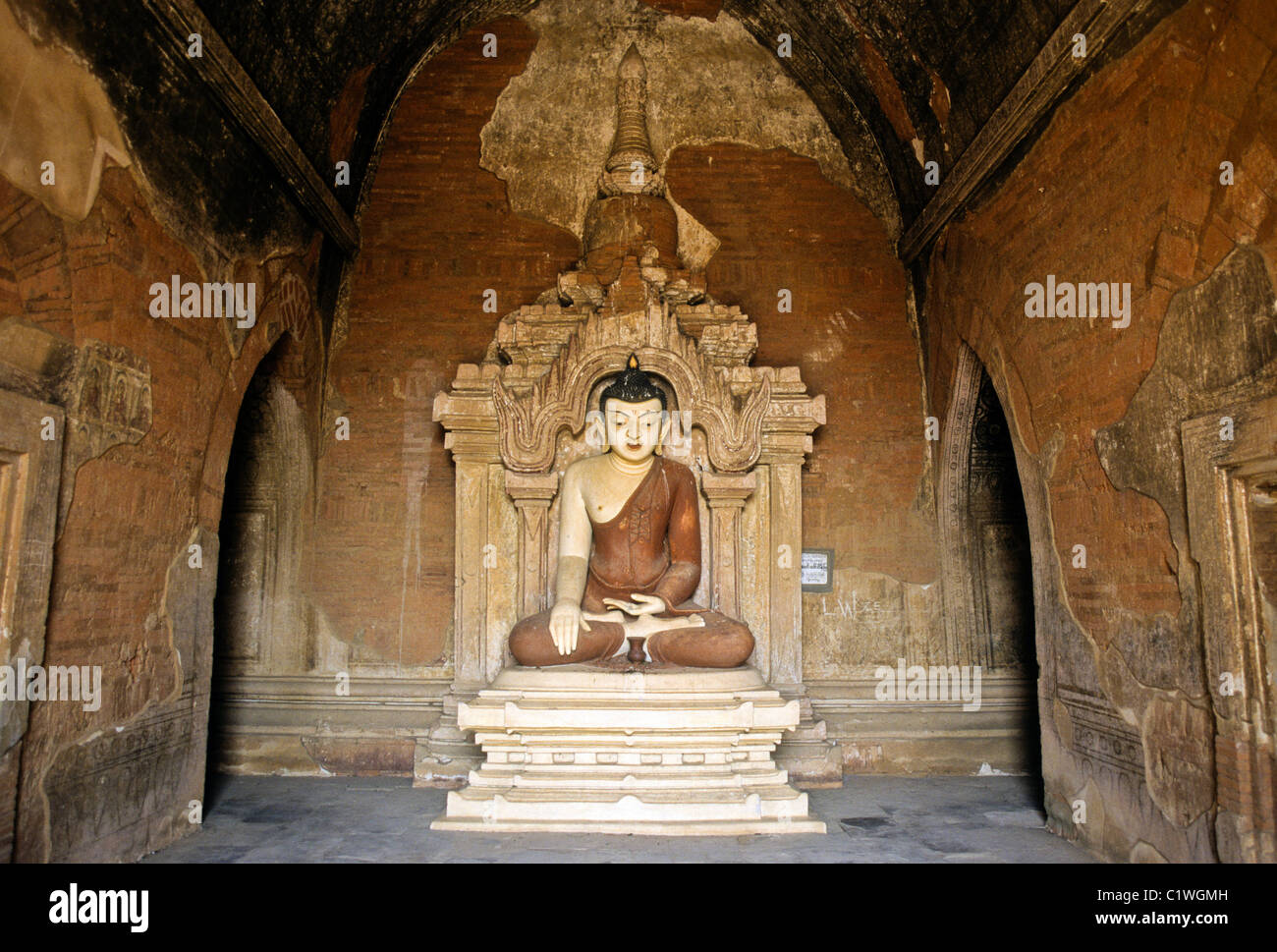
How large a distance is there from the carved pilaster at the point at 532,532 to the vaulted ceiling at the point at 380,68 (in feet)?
7.81

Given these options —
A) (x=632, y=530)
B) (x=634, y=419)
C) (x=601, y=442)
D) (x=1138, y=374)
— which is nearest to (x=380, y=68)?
(x=601, y=442)

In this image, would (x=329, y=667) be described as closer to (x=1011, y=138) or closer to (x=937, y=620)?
(x=937, y=620)

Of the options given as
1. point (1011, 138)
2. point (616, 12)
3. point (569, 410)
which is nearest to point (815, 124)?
point (616, 12)

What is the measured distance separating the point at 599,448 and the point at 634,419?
714 mm

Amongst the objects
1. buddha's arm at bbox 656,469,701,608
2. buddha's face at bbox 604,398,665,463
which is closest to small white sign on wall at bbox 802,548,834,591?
buddha's arm at bbox 656,469,701,608

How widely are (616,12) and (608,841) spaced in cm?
671

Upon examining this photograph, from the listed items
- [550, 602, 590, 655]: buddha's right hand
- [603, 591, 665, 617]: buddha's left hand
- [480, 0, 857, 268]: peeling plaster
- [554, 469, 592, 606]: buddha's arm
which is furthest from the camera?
[480, 0, 857, 268]: peeling plaster

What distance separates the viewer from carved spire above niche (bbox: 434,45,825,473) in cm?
690

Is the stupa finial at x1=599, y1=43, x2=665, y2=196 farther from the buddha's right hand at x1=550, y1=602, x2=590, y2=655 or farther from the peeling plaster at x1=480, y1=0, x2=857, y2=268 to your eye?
the buddha's right hand at x1=550, y1=602, x2=590, y2=655

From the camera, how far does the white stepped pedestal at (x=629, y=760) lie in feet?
16.8

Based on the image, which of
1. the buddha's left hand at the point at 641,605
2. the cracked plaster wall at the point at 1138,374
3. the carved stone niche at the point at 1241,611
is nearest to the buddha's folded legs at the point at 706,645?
the buddha's left hand at the point at 641,605

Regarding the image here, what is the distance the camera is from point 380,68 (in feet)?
23.9

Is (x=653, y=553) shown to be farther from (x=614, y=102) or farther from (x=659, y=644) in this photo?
(x=614, y=102)

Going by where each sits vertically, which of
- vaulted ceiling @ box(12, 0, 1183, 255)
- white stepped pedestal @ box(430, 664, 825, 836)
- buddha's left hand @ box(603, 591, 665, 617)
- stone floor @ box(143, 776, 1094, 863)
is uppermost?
vaulted ceiling @ box(12, 0, 1183, 255)
